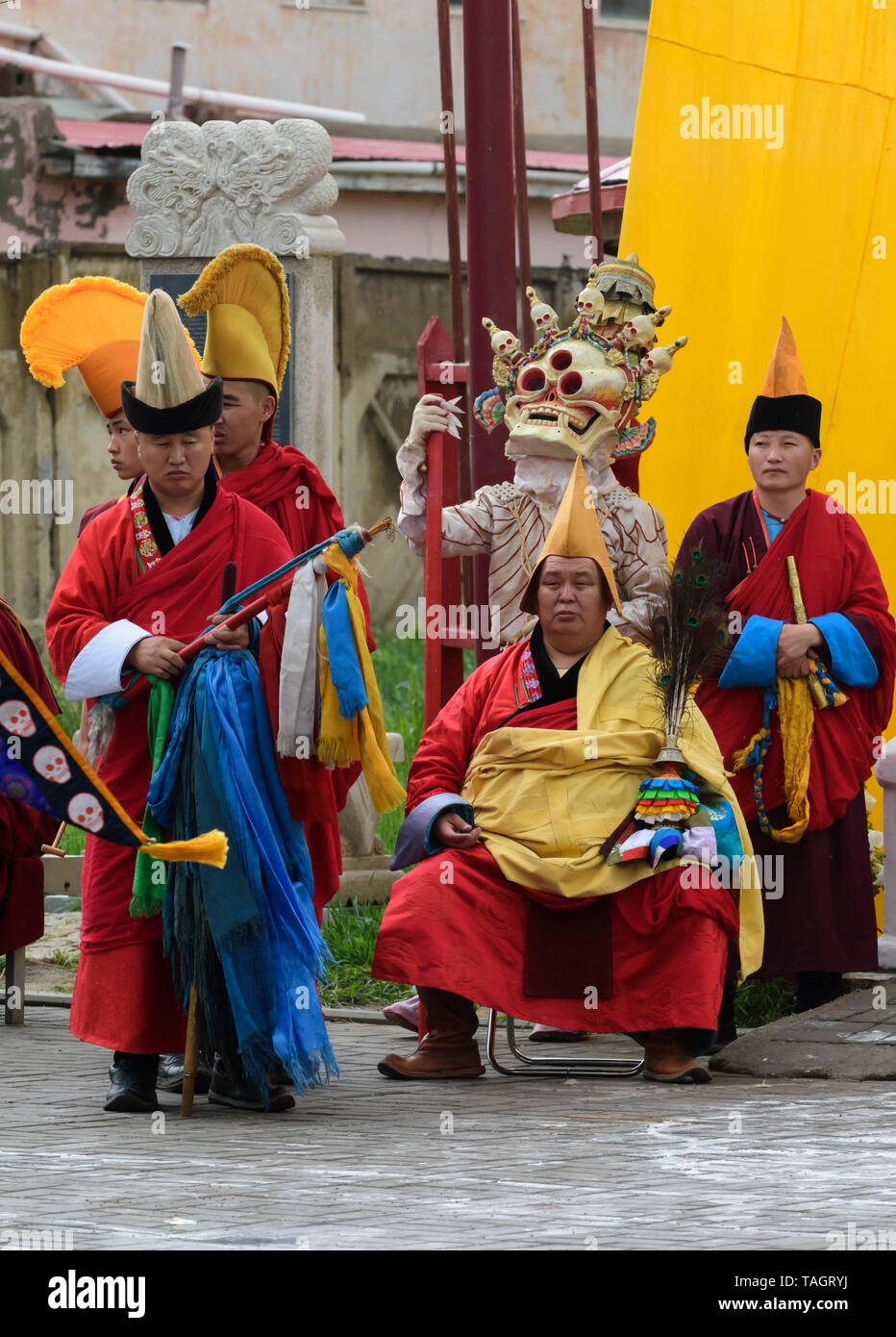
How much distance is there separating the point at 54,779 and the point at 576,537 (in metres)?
1.66

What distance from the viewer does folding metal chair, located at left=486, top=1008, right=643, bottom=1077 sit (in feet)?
21.0

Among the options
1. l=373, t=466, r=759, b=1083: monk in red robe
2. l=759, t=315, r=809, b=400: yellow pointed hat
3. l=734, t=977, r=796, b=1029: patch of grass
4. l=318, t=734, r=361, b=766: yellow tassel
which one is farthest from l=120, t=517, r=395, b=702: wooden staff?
l=734, t=977, r=796, b=1029: patch of grass

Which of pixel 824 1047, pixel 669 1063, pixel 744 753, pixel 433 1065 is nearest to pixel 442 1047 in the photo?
pixel 433 1065

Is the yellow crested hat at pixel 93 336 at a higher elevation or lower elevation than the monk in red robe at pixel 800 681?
higher

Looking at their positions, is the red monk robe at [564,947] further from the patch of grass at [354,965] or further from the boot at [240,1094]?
the patch of grass at [354,965]

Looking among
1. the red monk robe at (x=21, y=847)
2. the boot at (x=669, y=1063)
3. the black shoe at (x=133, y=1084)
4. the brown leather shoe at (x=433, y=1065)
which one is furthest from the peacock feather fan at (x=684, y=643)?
the red monk robe at (x=21, y=847)

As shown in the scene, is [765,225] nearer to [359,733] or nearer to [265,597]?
[265,597]

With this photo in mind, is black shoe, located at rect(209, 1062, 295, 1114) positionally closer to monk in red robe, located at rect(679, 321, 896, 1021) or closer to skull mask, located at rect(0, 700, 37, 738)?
skull mask, located at rect(0, 700, 37, 738)

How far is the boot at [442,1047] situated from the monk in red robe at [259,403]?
1.38 feet

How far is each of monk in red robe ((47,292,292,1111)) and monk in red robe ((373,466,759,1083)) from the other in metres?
0.71

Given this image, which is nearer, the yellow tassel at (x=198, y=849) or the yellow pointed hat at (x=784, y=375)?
the yellow tassel at (x=198, y=849)

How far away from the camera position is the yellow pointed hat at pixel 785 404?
689cm

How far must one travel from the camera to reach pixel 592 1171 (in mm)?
4859

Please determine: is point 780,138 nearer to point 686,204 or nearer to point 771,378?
point 686,204
